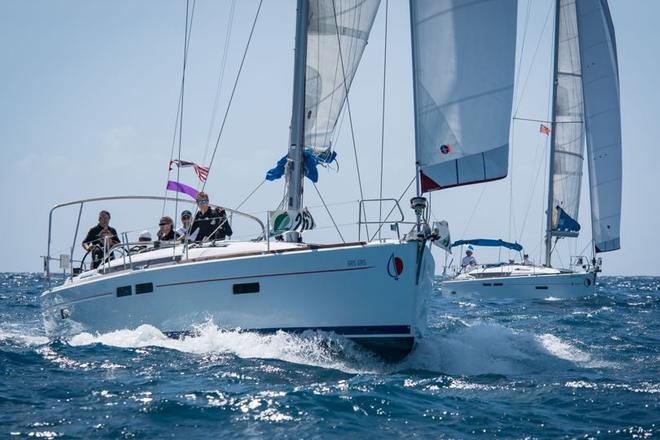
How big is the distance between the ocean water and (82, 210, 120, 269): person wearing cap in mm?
1755

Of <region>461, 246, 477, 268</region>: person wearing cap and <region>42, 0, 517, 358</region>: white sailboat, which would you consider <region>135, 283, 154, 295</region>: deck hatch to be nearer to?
<region>42, 0, 517, 358</region>: white sailboat

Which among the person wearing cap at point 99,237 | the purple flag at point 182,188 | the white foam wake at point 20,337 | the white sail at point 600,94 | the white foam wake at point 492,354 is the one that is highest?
the white sail at point 600,94

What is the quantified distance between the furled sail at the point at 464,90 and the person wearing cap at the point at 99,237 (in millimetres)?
5850

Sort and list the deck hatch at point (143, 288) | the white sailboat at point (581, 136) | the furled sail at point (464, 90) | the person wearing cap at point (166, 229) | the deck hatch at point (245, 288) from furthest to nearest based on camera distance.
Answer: the white sailboat at point (581, 136) < the person wearing cap at point (166, 229) < the deck hatch at point (143, 288) < the furled sail at point (464, 90) < the deck hatch at point (245, 288)

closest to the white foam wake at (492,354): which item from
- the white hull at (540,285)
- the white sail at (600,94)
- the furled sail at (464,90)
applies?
the furled sail at (464,90)

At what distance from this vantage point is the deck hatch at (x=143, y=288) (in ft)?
33.7

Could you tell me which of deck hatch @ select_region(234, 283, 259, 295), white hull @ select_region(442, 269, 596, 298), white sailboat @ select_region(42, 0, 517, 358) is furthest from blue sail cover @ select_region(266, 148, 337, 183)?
white hull @ select_region(442, 269, 596, 298)

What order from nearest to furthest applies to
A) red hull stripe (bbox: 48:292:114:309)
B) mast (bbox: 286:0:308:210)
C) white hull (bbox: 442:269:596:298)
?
red hull stripe (bbox: 48:292:114:309), mast (bbox: 286:0:308:210), white hull (bbox: 442:269:596:298)

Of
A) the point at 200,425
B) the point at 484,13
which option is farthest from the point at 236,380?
the point at 484,13

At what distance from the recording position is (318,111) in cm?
1184

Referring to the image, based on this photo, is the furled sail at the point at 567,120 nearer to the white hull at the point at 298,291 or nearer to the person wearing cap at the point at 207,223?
the person wearing cap at the point at 207,223

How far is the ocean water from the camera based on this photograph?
5914 millimetres

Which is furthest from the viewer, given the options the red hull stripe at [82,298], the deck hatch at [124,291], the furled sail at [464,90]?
the red hull stripe at [82,298]

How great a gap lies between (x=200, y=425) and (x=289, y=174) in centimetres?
599
